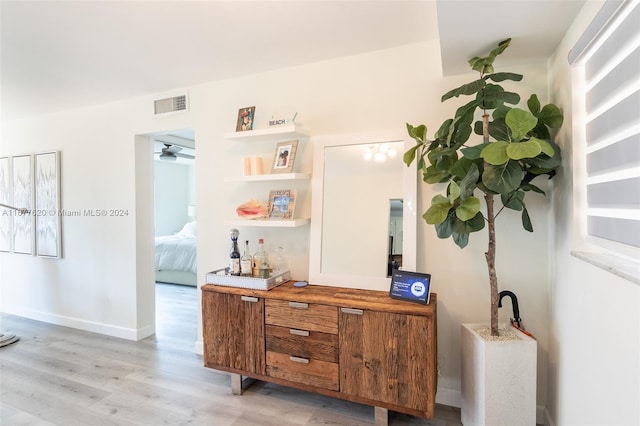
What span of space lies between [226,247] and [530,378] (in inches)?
88.3

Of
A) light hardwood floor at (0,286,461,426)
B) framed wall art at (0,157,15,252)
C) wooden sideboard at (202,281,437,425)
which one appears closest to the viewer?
wooden sideboard at (202,281,437,425)

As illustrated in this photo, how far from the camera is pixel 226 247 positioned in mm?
2762

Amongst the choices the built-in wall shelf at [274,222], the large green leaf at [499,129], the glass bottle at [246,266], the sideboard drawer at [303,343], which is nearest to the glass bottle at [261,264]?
the glass bottle at [246,266]

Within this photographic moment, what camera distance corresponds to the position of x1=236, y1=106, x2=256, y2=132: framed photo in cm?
248

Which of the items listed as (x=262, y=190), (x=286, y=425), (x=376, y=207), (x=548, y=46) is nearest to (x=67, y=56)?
(x=262, y=190)

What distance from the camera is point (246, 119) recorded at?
2.50 meters

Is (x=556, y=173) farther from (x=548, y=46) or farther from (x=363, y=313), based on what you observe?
(x=363, y=313)

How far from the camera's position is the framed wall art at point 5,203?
4027mm

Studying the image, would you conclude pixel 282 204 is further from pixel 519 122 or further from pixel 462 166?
pixel 519 122

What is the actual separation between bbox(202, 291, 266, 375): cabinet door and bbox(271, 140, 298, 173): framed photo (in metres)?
0.94

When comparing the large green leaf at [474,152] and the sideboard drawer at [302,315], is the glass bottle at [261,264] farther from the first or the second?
the large green leaf at [474,152]

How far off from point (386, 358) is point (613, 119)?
1.49 metres

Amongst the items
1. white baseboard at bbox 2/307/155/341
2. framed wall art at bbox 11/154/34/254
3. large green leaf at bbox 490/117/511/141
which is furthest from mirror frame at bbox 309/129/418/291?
framed wall art at bbox 11/154/34/254

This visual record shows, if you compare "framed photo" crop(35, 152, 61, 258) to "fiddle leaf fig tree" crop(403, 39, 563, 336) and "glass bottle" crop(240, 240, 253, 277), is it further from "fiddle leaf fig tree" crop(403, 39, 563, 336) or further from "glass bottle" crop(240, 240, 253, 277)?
"fiddle leaf fig tree" crop(403, 39, 563, 336)
